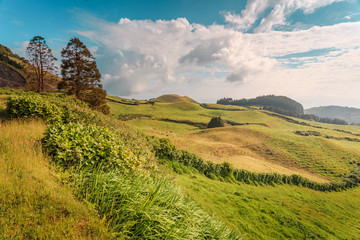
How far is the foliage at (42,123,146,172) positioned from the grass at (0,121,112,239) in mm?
666

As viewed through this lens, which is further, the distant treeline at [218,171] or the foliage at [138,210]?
the distant treeline at [218,171]

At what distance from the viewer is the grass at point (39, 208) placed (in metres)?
2.44

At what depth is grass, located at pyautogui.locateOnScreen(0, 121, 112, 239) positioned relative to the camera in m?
2.44

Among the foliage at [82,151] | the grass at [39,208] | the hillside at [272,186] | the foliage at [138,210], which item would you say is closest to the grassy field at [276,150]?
the hillside at [272,186]

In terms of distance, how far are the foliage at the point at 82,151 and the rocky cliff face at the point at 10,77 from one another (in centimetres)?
10773

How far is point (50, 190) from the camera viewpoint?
10.2 feet

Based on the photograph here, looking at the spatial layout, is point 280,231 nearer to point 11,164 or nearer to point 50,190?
point 50,190

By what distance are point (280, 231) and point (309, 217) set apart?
621cm

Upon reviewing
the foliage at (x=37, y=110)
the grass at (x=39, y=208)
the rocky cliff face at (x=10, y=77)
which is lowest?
the grass at (x=39, y=208)

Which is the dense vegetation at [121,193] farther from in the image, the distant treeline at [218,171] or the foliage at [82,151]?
the distant treeline at [218,171]

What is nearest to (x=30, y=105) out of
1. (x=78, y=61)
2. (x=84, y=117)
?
(x=84, y=117)

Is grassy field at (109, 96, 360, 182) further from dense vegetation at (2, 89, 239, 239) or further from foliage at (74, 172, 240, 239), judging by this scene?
foliage at (74, 172, 240, 239)

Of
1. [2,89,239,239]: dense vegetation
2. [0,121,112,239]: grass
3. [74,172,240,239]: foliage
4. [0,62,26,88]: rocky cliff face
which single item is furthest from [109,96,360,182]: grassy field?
[0,62,26,88]: rocky cliff face

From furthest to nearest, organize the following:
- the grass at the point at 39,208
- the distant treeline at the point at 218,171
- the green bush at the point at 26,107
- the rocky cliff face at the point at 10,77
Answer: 1. the rocky cliff face at the point at 10,77
2. the distant treeline at the point at 218,171
3. the green bush at the point at 26,107
4. the grass at the point at 39,208
